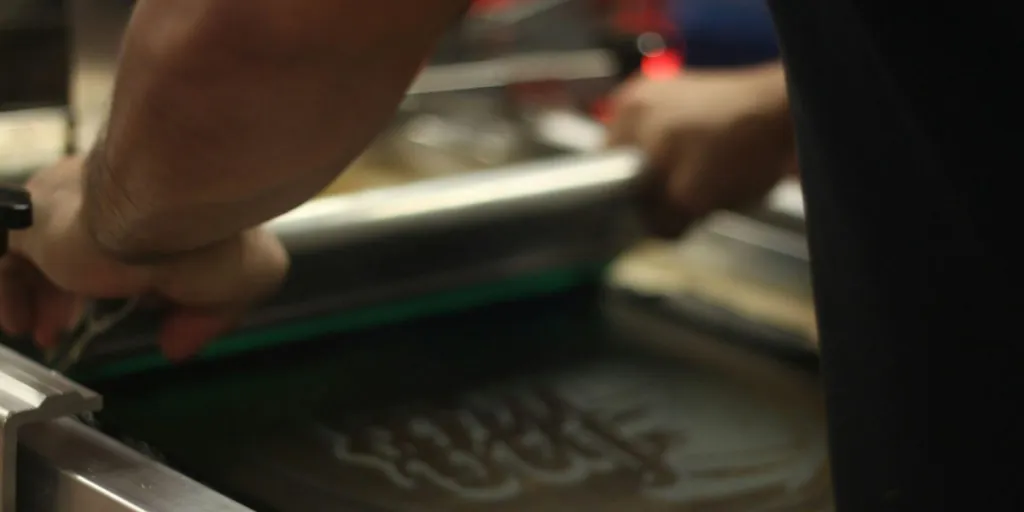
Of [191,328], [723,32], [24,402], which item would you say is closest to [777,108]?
[191,328]

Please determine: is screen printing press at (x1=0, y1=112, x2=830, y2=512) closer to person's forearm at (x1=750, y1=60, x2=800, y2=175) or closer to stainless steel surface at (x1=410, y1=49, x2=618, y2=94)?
person's forearm at (x1=750, y1=60, x2=800, y2=175)

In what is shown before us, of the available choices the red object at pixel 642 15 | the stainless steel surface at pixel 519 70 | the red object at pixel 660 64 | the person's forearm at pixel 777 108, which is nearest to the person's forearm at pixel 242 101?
the person's forearm at pixel 777 108

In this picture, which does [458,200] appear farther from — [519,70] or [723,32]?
[723,32]

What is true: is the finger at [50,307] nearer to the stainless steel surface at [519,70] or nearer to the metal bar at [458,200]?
the metal bar at [458,200]

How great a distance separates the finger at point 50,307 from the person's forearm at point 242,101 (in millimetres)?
102

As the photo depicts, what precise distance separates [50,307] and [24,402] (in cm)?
12

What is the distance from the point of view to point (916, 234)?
0.40 m

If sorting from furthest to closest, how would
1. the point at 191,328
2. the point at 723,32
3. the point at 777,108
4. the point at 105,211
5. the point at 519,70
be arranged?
the point at 723,32 → the point at 519,70 → the point at 777,108 → the point at 191,328 → the point at 105,211

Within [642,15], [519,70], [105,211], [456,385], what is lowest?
[456,385]

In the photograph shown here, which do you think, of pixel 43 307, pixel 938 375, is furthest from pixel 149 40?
pixel 938 375

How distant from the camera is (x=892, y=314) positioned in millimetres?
415

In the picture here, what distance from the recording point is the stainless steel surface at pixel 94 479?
44cm

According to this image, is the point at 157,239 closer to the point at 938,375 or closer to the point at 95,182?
the point at 95,182

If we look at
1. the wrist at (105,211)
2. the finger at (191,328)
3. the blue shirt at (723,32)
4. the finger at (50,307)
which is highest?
the blue shirt at (723,32)
